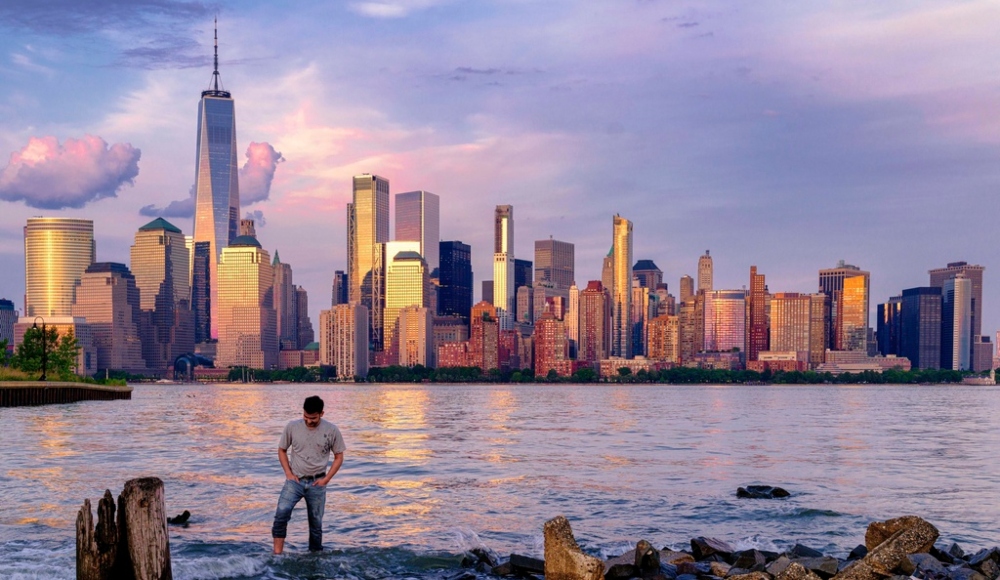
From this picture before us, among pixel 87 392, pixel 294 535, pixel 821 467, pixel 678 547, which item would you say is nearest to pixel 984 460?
pixel 821 467

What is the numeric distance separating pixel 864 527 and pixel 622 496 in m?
7.57

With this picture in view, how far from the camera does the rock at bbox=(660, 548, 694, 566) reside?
18.3 m

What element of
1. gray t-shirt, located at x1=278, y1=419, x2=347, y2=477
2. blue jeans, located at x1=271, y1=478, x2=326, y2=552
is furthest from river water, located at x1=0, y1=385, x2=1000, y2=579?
gray t-shirt, located at x1=278, y1=419, x2=347, y2=477

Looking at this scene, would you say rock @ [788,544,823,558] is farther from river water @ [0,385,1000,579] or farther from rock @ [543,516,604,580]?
rock @ [543,516,604,580]

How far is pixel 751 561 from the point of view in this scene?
1784 cm

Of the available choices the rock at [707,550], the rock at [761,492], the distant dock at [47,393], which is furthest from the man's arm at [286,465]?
the distant dock at [47,393]

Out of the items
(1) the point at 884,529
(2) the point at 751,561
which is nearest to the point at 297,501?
(2) the point at 751,561

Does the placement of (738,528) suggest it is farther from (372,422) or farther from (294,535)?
(372,422)

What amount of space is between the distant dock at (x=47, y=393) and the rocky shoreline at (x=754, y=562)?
272 feet

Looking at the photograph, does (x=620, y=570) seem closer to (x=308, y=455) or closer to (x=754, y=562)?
(x=754, y=562)

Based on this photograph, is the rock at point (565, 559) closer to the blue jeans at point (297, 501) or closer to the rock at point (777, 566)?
the rock at point (777, 566)

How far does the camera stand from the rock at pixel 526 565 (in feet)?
58.1

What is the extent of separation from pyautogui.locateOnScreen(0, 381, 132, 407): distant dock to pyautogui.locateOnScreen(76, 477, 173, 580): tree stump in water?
271ft

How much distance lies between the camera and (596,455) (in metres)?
45.1
